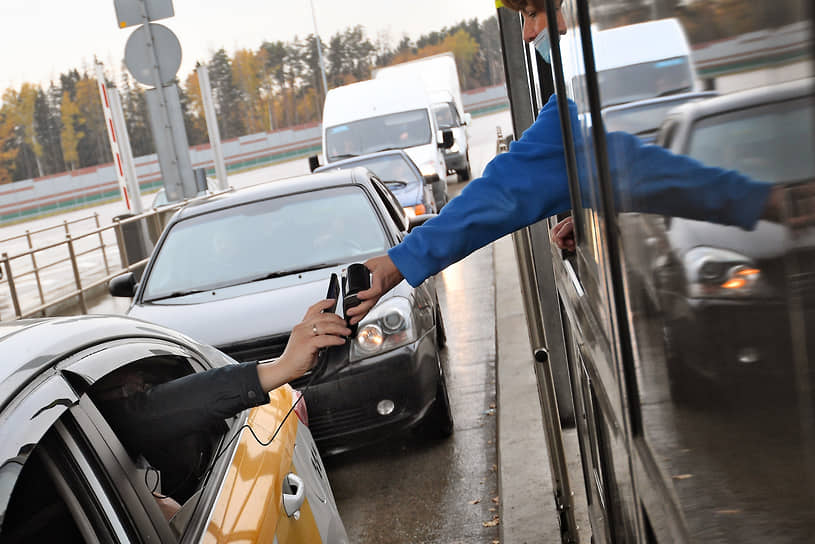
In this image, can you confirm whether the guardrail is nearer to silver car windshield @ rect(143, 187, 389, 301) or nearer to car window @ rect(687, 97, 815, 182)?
silver car windshield @ rect(143, 187, 389, 301)

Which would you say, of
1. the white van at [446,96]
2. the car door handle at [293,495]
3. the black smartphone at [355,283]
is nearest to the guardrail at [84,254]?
the car door handle at [293,495]

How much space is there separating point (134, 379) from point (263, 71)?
113m

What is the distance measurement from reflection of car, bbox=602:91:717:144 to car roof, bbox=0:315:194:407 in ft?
3.88

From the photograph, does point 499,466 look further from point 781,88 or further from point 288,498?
point 781,88

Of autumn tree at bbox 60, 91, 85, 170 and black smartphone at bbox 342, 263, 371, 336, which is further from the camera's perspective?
autumn tree at bbox 60, 91, 85, 170

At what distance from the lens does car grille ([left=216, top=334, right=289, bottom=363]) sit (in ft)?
16.5

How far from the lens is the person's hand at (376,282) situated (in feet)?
7.56

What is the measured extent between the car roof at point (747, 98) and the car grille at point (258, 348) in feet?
14.3

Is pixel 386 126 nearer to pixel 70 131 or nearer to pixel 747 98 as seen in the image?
pixel 747 98

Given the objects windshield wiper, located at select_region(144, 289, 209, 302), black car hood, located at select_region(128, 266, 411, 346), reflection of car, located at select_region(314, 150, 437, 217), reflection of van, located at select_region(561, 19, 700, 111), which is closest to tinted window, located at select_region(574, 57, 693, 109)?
reflection of van, located at select_region(561, 19, 700, 111)

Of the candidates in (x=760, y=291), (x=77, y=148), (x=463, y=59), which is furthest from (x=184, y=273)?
(x=463, y=59)

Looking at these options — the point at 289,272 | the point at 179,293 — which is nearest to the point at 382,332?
the point at 289,272

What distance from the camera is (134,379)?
7.69ft

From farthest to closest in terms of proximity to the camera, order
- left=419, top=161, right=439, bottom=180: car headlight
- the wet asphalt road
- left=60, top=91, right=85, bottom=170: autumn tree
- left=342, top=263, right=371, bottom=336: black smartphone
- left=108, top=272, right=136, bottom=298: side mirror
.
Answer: left=60, top=91, right=85, bottom=170: autumn tree → left=419, top=161, right=439, bottom=180: car headlight → left=108, top=272, right=136, bottom=298: side mirror → the wet asphalt road → left=342, top=263, right=371, bottom=336: black smartphone
